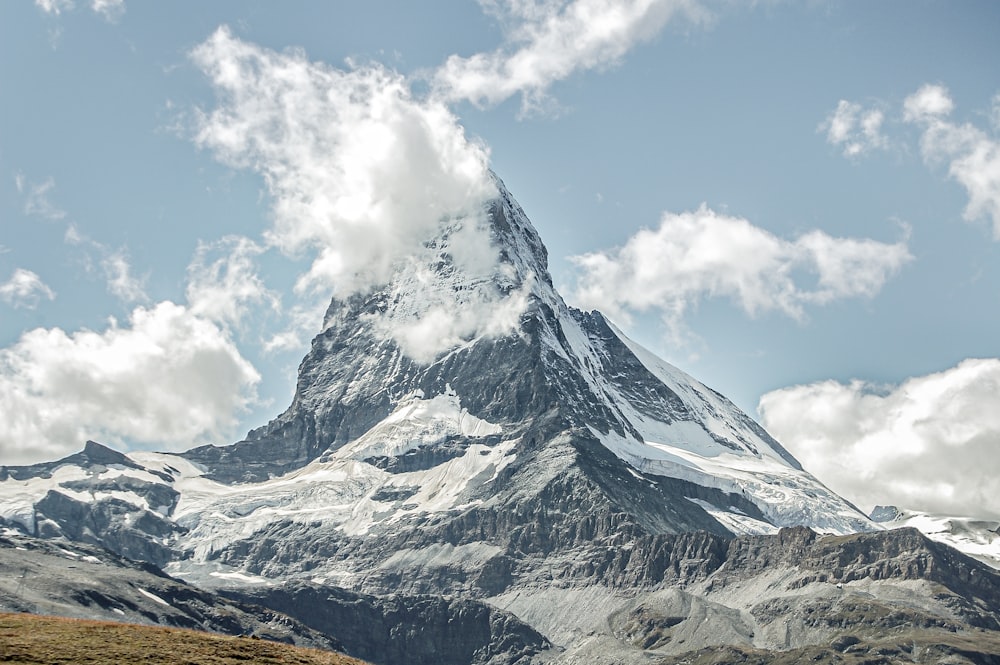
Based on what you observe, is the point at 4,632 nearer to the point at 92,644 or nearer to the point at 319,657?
the point at 92,644

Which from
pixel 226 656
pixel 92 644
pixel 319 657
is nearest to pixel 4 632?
pixel 92 644

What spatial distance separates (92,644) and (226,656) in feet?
30.4

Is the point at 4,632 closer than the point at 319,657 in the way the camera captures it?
Yes

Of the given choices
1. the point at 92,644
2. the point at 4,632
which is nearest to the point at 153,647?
the point at 92,644

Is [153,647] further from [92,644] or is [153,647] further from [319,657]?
[319,657]

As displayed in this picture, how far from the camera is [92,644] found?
9438 centimetres

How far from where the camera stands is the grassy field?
9119 cm

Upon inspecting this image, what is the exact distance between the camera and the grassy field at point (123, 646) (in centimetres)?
9119

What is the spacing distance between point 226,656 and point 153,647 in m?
5.12

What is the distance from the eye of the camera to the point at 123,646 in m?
95.0

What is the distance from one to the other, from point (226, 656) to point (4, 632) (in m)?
15.1

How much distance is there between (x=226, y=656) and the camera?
320 ft

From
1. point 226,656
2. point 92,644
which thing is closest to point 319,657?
point 226,656

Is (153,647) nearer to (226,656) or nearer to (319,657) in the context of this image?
(226,656)
